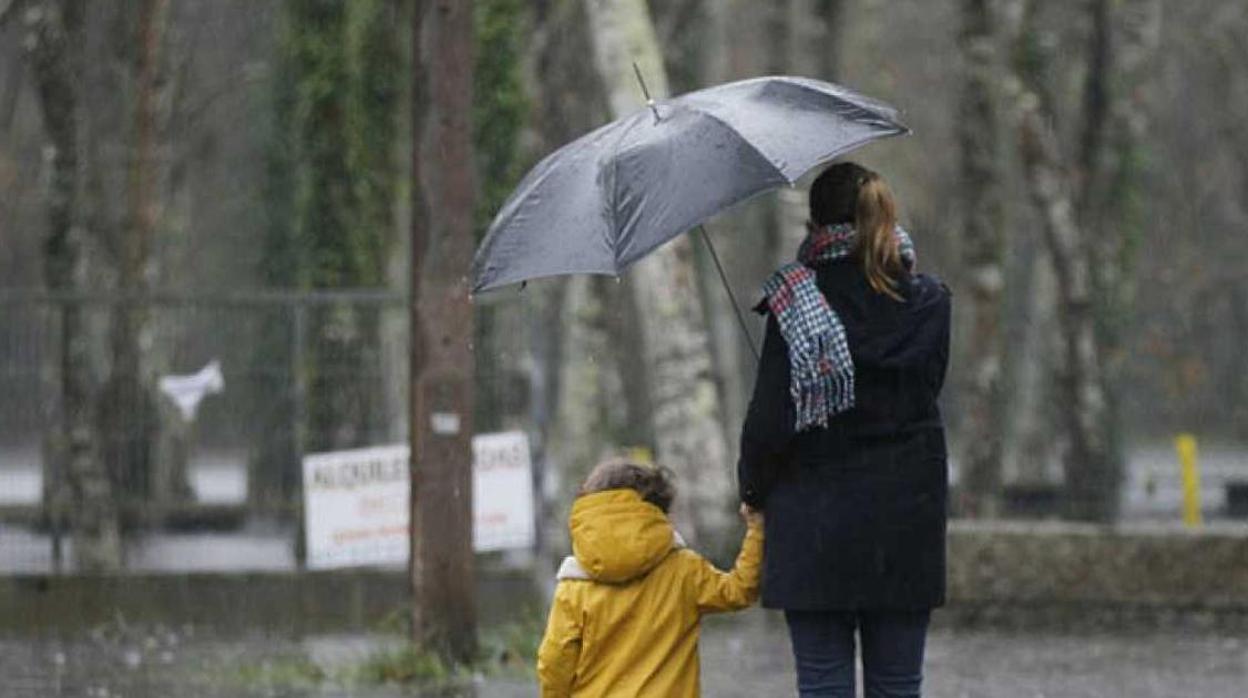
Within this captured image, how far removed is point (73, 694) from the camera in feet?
43.3

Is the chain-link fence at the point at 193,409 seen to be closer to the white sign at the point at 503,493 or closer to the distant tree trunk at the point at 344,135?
the white sign at the point at 503,493

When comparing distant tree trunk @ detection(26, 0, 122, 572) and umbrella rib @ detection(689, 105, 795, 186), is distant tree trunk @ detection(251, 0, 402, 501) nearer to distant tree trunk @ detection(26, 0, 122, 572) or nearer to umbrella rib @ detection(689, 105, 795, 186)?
distant tree trunk @ detection(26, 0, 122, 572)

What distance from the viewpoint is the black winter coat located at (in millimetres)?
7414

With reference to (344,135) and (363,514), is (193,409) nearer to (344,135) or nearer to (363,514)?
(363,514)

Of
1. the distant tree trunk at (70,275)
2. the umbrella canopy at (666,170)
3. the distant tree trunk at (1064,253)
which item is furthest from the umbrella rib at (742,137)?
the distant tree trunk at (1064,253)

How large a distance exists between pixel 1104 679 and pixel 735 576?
245 inches

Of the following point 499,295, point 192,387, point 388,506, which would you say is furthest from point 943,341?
point 192,387

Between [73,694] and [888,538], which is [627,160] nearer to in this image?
[888,538]

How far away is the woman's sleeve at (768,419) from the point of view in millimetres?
7383

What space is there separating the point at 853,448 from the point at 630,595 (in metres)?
0.73

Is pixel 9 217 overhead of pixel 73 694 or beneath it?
overhead

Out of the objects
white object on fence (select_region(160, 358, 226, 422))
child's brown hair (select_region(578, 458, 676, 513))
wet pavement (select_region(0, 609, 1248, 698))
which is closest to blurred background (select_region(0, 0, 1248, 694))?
white object on fence (select_region(160, 358, 226, 422))

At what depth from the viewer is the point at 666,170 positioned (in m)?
7.98

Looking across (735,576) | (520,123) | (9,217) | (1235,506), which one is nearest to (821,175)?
(735,576)
